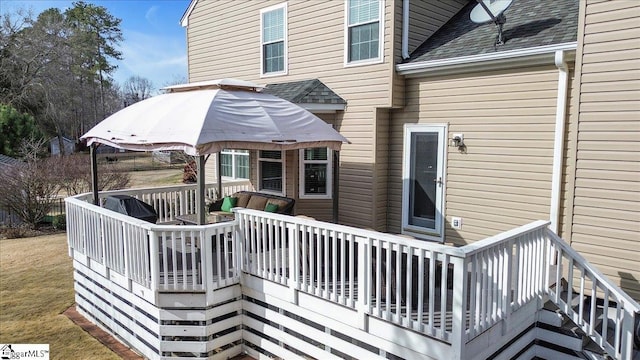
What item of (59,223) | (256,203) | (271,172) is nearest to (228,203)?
(256,203)

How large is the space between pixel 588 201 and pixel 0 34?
110ft

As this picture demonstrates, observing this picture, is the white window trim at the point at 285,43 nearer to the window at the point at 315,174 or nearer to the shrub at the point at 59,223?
the window at the point at 315,174

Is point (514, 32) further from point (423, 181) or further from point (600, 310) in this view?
point (600, 310)

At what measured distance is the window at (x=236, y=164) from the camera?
391 inches

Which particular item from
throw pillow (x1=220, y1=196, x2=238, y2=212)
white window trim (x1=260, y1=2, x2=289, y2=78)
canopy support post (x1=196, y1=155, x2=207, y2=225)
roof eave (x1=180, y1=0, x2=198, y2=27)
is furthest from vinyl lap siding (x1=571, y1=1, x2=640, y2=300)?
roof eave (x1=180, y1=0, x2=198, y2=27)

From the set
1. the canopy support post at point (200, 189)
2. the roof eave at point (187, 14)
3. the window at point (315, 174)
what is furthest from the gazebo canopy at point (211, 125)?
the roof eave at point (187, 14)

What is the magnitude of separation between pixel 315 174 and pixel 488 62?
3.79 m

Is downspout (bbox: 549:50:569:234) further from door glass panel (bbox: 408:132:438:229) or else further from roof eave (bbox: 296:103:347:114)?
roof eave (bbox: 296:103:347:114)

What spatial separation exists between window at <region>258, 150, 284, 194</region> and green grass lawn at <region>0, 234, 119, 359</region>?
13.3 feet

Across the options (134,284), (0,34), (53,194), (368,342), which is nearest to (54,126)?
(0,34)

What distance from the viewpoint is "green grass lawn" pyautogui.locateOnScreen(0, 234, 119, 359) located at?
534 centimetres

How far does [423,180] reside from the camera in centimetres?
741

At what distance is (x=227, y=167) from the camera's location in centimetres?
1059

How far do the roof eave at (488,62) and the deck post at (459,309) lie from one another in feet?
12.5
